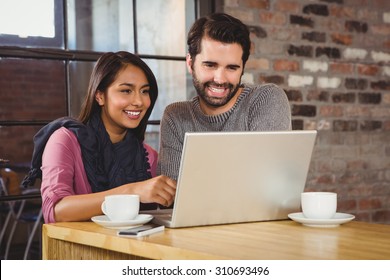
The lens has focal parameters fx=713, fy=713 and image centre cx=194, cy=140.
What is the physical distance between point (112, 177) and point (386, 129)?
87.6 inches

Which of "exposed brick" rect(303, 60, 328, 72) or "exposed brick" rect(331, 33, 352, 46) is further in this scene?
"exposed brick" rect(331, 33, 352, 46)

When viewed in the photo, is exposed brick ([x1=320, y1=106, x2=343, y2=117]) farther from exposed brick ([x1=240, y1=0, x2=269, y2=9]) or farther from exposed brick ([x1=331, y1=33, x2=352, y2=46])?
exposed brick ([x1=240, y1=0, x2=269, y2=9])

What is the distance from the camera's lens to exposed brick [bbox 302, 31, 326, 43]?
3.79 m

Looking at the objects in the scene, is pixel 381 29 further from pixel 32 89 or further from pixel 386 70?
pixel 32 89

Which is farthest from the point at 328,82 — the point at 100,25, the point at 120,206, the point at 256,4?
the point at 120,206

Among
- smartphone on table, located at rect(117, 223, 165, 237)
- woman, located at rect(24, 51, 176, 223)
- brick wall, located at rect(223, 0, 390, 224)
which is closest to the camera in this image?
smartphone on table, located at rect(117, 223, 165, 237)

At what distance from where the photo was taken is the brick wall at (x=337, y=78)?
364 centimetres

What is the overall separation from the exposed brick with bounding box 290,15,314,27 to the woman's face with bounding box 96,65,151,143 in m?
1.43

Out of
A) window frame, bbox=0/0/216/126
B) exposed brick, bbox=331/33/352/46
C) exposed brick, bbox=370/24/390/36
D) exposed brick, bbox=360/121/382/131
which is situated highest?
exposed brick, bbox=370/24/390/36

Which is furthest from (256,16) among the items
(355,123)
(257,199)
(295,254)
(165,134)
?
(295,254)

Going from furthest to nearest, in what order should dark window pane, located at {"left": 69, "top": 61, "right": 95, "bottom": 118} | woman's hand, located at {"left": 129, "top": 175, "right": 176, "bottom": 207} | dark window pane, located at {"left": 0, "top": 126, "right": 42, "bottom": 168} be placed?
dark window pane, located at {"left": 69, "top": 61, "right": 95, "bottom": 118} < dark window pane, located at {"left": 0, "top": 126, "right": 42, "bottom": 168} < woman's hand, located at {"left": 129, "top": 175, "right": 176, "bottom": 207}

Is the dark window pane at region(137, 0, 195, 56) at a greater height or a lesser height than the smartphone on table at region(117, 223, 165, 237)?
greater

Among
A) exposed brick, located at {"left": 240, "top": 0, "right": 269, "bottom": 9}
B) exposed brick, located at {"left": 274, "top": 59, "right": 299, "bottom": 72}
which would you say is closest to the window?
exposed brick, located at {"left": 240, "top": 0, "right": 269, "bottom": 9}

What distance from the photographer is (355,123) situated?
159 inches
